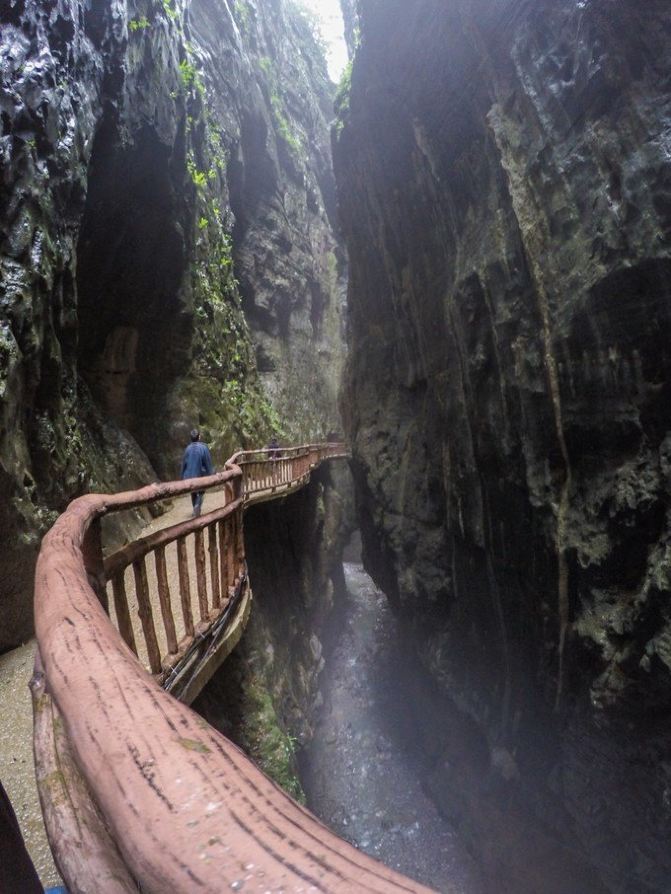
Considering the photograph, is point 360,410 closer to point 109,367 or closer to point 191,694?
point 109,367

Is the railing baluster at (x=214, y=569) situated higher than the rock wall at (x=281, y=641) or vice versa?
the railing baluster at (x=214, y=569)

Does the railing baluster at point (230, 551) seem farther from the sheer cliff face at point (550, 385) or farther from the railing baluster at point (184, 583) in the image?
the sheer cliff face at point (550, 385)

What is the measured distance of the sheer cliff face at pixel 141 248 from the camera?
224 inches

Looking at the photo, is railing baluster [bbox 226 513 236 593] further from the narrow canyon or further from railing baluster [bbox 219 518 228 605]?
the narrow canyon

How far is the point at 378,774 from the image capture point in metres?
9.96

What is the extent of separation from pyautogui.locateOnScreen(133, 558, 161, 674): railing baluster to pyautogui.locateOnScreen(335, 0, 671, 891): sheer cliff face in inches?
185

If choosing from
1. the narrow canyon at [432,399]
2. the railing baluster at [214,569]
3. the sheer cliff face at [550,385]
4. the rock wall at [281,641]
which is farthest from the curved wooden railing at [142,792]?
the sheer cliff face at [550,385]

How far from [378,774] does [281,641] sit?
3.97 metres

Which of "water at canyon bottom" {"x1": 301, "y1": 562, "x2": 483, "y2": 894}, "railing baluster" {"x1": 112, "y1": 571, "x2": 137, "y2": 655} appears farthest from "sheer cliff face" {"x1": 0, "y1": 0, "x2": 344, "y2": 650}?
"water at canyon bottom" {"x1": 301, "y1": 562, "x2": 483, "y2": 894}

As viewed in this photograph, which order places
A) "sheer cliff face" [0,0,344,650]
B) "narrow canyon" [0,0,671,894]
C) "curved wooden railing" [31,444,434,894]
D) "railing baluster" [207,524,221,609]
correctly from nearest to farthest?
"curved wooden railing" [31,444,434,894] → "railing baluster" [207,524,221,609] → "narrow canyon" [0,0,671,894] → "sheer cliff face" [0,0,344,650]

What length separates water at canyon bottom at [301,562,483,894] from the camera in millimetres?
8062

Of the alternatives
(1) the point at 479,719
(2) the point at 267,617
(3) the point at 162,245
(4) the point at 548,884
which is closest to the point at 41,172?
(3) the point at 162,245

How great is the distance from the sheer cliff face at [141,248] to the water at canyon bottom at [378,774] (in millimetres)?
7236

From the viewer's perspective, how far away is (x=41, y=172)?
20.2 ft
